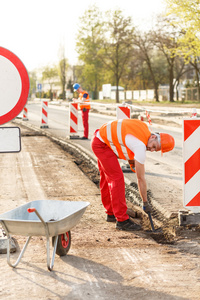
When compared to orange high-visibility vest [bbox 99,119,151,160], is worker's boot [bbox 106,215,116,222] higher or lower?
lower

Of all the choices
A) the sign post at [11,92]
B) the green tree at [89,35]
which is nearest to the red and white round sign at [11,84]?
the sign post at [11,92]

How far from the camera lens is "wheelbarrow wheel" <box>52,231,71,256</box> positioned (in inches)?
192

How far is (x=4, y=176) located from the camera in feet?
31.9

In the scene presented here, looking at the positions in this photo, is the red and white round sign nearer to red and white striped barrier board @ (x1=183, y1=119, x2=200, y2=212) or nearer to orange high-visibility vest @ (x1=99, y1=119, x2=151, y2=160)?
orange high-visibility vest @ (x1=99, y1=119, x2=151, y2=160)

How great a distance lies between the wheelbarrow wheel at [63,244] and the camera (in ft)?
16.0

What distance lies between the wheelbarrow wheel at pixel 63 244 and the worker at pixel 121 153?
3.66ft

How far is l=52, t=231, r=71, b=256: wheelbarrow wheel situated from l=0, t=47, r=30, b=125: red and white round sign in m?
1.41

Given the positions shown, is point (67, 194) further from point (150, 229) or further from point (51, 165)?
point (51, 165)

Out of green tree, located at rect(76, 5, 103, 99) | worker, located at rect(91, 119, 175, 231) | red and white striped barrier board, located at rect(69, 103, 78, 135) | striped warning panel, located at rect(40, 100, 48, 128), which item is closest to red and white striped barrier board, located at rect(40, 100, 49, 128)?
striped warning panel, located at rect(40, 100, 48, 128)

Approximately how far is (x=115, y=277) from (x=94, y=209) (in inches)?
107

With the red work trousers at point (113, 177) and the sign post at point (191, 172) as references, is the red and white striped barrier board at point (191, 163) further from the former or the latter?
the red work trousers at point (113, 177)

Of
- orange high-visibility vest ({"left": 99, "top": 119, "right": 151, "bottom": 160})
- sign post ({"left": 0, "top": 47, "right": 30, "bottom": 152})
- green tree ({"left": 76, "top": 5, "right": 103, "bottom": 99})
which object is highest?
green tree ({"left": 76, "top": 5, "right": 103, "bottom": 99})

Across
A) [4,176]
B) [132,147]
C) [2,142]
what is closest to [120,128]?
[132,147]

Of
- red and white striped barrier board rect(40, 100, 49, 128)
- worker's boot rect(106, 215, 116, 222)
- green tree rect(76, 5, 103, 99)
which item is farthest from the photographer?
green tree rect(76, 5, 103, 99)
